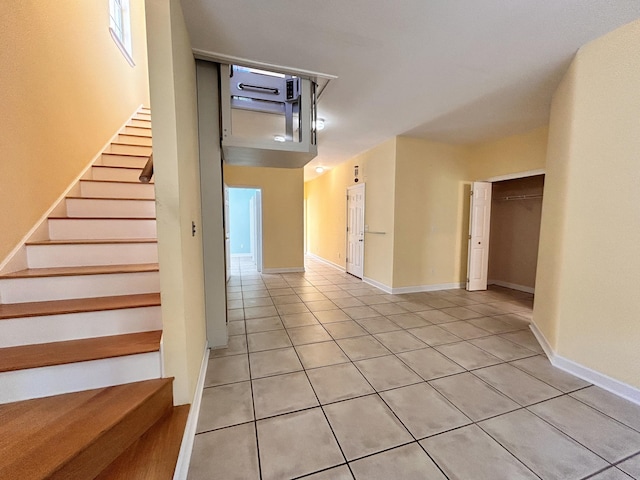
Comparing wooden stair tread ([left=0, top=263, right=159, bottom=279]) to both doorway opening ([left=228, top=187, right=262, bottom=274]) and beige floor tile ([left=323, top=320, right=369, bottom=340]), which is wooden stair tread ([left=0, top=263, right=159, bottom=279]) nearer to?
beige floor tile ([left=323, top=320, right=369, bottom=340])

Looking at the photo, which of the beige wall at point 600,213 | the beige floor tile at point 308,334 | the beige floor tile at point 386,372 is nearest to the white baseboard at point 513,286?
the beige wall at point 600,213

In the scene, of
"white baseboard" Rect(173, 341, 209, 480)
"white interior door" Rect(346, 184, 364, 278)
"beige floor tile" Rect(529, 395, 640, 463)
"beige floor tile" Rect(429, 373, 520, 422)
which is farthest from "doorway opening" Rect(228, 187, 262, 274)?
"beige floor tile" Rect(529, 395, 640, 463)

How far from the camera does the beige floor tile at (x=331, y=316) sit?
3.29 meters

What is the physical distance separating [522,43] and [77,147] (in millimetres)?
4042

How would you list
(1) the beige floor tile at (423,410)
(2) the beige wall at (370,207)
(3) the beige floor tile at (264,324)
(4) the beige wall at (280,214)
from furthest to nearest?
(4) the beige wall at (280,214)
(2) the beige wall at (370,207)
(3) the beige floor tile at (264,324)
(1) the beige floor tile at (423,410)

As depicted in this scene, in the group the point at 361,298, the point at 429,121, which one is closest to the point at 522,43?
the point at 429,121

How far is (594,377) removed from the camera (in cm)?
204

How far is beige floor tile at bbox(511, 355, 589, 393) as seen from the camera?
6.60ft

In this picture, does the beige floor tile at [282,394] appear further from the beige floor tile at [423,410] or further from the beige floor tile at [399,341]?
the beige floor tile at [399,341]

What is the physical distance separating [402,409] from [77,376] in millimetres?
1942

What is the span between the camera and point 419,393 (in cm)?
190

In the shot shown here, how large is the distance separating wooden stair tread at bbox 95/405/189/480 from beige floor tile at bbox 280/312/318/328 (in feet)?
5.75

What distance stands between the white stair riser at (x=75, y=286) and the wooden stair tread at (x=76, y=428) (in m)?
0.66

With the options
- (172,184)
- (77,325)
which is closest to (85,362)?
(77,325)
